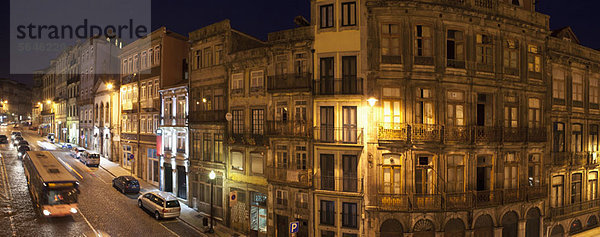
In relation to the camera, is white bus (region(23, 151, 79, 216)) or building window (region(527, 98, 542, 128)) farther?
white bus (region(23, 151, 79, 216))

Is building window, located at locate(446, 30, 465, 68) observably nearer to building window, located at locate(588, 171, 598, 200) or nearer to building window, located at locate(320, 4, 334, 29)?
building window, located at locate(320, 4, 334, 29)

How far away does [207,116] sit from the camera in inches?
1196

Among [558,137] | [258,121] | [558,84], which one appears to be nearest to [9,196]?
[258,121]

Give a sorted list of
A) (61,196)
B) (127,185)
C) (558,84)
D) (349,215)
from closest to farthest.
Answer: (349,215), (61,196), (558,84), (127,185)

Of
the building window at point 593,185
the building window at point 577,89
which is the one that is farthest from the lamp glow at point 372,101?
the building window at point 593,185

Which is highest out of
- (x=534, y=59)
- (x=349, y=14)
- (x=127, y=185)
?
(x=349, y=14)

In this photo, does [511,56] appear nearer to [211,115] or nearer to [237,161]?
[237,161]

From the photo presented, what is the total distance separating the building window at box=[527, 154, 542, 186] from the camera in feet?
78.0

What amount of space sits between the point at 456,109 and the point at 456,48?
368 centimetres

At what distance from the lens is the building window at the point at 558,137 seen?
25.8 m

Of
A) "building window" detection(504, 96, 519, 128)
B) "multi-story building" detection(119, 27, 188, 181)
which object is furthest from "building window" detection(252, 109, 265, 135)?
"building window" detection(504, 96, 519, 128)

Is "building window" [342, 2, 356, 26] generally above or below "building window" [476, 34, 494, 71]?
above

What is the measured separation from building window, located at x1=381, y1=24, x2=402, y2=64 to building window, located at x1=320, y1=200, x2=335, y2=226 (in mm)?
9123

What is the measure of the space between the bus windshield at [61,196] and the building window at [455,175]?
84.3ft
